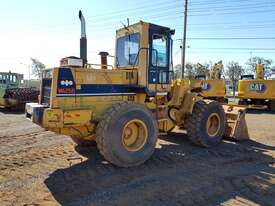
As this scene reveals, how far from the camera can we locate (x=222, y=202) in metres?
4.94

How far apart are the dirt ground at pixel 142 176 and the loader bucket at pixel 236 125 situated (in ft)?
1.75

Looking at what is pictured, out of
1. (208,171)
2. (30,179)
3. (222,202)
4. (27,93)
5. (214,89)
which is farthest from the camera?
(214,89)

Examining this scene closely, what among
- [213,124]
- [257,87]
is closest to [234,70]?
[257,87]

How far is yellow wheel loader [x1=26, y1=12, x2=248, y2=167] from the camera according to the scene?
20.2 ft

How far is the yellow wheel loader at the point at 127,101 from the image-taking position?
20.2 ft

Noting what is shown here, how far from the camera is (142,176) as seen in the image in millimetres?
5965

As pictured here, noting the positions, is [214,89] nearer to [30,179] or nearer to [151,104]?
[151,104]

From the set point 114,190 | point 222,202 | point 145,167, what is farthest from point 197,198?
point 145,167

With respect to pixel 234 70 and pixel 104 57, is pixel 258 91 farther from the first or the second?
pixel 234 70

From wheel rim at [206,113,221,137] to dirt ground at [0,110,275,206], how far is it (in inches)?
18.5

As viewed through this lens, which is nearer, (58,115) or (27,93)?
(58,115)

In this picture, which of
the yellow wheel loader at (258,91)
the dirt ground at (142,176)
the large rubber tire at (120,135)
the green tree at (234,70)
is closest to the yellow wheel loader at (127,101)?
the large rubber tire at (120,135)

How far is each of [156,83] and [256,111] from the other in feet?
45.4

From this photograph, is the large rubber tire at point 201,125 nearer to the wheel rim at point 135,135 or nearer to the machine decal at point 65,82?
the wheel rim at point 135,135
